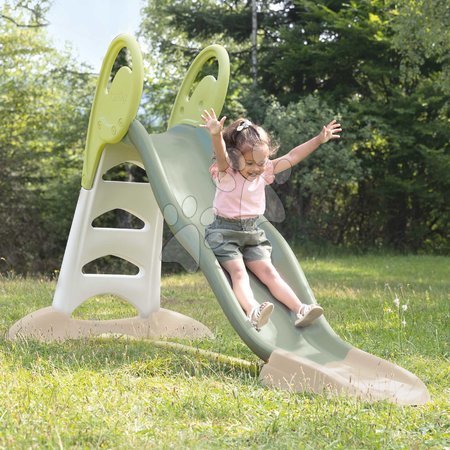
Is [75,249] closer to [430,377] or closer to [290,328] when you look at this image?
[290,328]

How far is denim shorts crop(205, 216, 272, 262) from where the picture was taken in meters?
4.71

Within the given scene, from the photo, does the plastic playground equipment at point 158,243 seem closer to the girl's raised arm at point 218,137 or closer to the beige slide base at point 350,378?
the beige slide base at point 350,378

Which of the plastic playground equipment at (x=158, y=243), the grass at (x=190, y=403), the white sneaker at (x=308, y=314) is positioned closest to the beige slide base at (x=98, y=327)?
the plastic playground equipment at (x=158, y=243)

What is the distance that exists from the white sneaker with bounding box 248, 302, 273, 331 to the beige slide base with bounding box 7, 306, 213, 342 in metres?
1.57

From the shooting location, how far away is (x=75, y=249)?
18.6 ft

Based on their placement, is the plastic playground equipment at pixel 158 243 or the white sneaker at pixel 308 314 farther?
the white sneaker at pixel 308 314

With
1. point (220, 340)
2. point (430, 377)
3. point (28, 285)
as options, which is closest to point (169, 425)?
point (430, 377)

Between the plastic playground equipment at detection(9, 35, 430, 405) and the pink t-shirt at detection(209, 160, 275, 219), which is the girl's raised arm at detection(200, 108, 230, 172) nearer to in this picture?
the pink t-shirt at detection(209, 160, 275, 219)

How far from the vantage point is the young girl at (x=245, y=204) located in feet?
15.3

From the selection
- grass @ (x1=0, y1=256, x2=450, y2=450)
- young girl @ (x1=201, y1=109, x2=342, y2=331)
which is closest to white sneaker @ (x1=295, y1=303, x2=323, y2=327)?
young girl @ (x1=201, y1=109, x2=342, y2=331)

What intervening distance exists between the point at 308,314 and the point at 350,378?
729 mm

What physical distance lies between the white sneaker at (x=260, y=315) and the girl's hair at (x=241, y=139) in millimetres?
992

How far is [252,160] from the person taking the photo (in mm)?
4762

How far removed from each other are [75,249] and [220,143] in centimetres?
173
